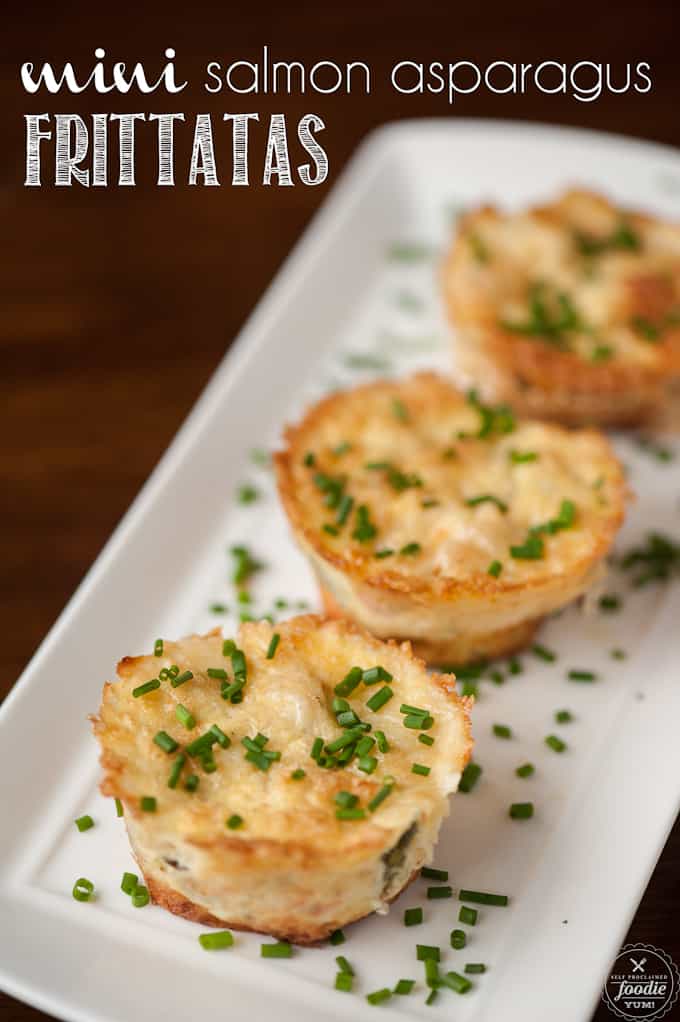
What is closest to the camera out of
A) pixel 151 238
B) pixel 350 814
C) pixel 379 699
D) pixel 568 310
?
pixel 350 814

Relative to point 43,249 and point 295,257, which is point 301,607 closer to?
point 295,257

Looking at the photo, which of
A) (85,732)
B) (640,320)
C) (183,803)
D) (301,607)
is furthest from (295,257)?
(183,803)

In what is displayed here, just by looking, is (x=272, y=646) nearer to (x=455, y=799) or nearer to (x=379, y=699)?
(x=379, y=699)

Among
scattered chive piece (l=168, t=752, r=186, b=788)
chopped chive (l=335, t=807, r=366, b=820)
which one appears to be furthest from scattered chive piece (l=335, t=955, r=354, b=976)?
scattered chive piece (l=168, t=752, r=186, b=788)

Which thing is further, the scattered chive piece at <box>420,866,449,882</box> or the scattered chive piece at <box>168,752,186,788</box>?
the scattered chive piece at <box>420,866,449,882</box>

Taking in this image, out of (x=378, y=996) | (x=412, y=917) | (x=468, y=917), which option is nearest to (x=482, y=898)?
(x=468, y=917)

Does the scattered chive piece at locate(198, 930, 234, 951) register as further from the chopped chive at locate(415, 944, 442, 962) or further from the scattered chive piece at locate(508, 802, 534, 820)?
the scattered chive piece at locate(508, 802, 534, 820)
